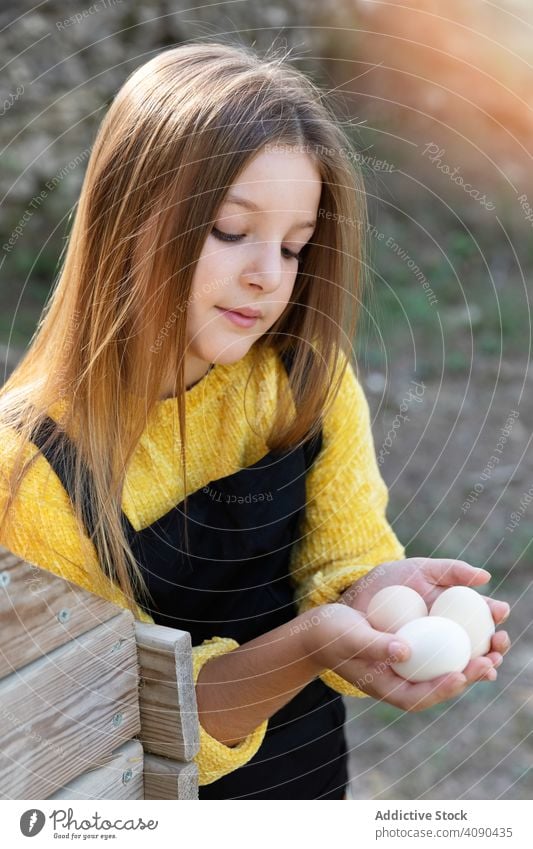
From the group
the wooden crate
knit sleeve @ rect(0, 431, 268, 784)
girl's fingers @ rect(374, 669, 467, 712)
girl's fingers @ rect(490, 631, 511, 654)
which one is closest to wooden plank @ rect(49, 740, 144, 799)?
the wooden crate

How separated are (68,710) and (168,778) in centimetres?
10

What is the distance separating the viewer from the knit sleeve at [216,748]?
0.76 m

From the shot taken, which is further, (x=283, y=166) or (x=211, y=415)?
(x=211, y=415)

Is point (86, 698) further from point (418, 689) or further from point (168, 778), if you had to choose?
point (418, 689)

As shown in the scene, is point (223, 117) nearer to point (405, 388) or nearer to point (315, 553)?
point (315, 553)

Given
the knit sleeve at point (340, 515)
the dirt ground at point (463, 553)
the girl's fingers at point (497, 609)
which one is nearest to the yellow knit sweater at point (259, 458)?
the knit sleeve at point (340, 515)

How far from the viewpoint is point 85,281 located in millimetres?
807

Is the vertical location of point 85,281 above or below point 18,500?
above

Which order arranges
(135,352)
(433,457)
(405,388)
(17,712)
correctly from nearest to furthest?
1. (17,712)
2. (135,352)
3. (433,457)
4. (405,388)

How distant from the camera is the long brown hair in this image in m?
0.74

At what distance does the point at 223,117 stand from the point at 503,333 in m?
1.61

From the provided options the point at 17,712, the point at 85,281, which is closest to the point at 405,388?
the point at 85,281

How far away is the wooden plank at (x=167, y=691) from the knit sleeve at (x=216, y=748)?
0.11 meters
